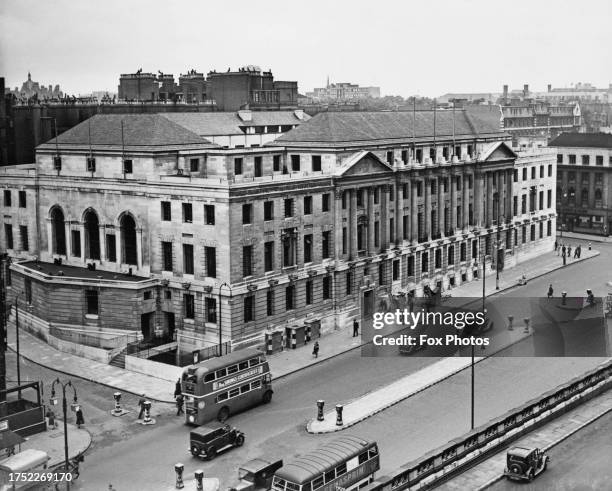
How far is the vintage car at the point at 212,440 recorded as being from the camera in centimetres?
4822

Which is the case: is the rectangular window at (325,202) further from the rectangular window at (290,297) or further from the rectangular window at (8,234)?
the rectangular window at (8,234)

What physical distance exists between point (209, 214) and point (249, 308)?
24.9 feet

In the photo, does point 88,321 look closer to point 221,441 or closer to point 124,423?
point 124,423

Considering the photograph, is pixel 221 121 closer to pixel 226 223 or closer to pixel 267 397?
pixel 226 223

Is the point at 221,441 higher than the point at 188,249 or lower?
lower

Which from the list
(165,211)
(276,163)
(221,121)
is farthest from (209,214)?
(221,121)

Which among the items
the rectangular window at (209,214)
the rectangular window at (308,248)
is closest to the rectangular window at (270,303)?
the rectangular window at (308,248)

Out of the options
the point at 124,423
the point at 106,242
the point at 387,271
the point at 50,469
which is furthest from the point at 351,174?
the point at 50,469

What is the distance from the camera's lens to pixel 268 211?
7019 centimetres

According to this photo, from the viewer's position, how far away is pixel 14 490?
4328 centimetres

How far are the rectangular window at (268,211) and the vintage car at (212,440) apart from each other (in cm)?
2335

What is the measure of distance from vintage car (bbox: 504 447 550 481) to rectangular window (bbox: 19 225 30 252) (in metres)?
57.4

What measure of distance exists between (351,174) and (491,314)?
1691 cm

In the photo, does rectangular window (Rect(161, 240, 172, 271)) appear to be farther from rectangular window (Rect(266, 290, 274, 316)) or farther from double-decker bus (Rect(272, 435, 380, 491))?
double-decker bus (Rect(272, 435, 380, 491))
